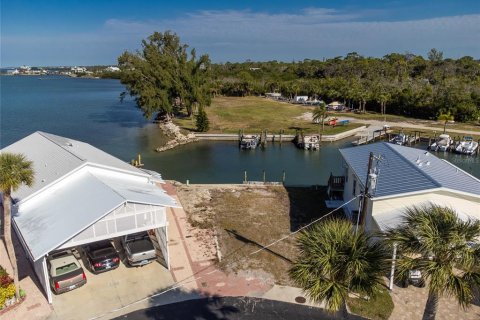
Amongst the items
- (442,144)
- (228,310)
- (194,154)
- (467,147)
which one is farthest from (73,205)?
(467,147)

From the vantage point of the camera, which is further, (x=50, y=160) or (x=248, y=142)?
(x=248, y=142)

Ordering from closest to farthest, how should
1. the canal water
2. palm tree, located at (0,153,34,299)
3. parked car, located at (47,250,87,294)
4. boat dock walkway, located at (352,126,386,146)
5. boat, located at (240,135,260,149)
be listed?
palm tree, located at (0,153,34,299)
parked car, located at (47,250,87,294)
the canal water
boat, located at (240,135,260,149)
boat dock walkway, located at (352,126,386,146)

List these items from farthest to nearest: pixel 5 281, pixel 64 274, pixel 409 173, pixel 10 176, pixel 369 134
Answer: pixel 369 134 < pixel 409 173 < pixel 64 274 < pixel 5 281 < pixel 10 176

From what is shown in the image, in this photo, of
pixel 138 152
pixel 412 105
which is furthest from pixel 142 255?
pixel 412 105

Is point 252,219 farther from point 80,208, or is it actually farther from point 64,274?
point 64,274

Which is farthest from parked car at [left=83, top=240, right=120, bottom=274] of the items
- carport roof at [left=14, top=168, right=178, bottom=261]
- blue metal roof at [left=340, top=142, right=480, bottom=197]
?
blue metal roof at [left=340, top=142, right=480, bottom=197]

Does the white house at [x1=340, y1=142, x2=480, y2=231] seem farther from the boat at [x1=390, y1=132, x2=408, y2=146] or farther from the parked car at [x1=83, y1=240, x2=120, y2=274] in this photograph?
the boat at [x1=390, y1=132, x2=408, y2=146]
